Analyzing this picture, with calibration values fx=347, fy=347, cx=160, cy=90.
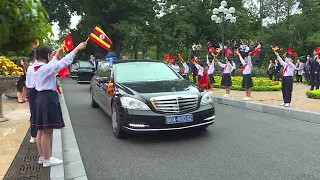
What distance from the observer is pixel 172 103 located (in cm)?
633

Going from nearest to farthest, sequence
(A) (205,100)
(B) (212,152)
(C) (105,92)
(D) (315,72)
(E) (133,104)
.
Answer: (B) (212,152)
(E) (133,104)
(A) (205,100)
(C) (105,92)
(D) (315,72)

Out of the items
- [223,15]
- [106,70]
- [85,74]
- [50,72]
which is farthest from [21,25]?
[223,15]

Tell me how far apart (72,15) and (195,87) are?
2960cm

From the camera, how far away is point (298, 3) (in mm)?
35219

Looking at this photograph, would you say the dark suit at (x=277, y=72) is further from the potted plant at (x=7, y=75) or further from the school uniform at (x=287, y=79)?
the potted plant at (x=7, y=75)

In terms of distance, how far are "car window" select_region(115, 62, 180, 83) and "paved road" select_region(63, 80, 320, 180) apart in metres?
1.25

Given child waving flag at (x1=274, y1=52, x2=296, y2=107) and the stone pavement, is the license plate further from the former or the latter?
child waving flag at (x1=274, y1=52, x2=296, y2=107)

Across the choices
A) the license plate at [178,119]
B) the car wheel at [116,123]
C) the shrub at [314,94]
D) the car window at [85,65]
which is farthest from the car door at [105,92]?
the car window at [85,65]

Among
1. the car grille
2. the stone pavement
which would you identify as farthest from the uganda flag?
the stone pavement

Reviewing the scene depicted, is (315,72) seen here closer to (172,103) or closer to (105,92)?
(105,92)

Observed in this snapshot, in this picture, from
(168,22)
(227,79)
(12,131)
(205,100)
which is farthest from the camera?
(168,22)

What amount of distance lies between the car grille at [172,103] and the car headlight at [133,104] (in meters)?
0.19

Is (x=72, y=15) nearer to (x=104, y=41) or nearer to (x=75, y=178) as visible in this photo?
(x=104, y=41)

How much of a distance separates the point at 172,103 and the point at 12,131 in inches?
142
